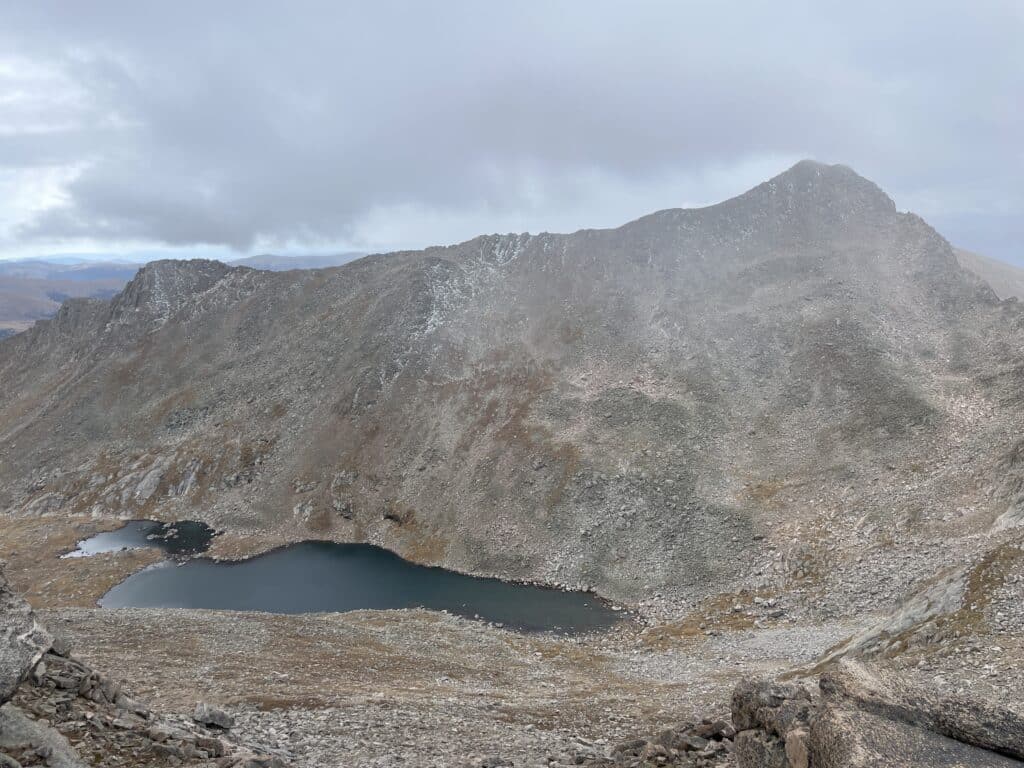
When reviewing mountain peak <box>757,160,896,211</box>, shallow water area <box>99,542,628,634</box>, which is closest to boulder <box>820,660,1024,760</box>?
shallow water area <box>99,542,628,634</box>

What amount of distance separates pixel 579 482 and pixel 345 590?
88.0 feet

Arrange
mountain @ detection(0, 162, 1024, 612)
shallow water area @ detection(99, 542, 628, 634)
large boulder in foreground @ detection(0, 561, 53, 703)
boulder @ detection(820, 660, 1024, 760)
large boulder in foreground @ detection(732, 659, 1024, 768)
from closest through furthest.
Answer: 1. large boulder in foreground @ detection(732, 659, 1024, 768)
2. boulder @ detection(820, 660, 1024, 760)
3. large boulder in foreground @ detection(0, 561, 53, 703)
4. shallow water area @ detection(99, 542, 628, 634)
5. mountain @ detection(0, 162, 1024, 612)

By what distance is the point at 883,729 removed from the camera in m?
12.1

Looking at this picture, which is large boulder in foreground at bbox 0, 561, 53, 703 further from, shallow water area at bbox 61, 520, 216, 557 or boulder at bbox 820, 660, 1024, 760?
shallow water area at bbox 61, 520, 216, 557

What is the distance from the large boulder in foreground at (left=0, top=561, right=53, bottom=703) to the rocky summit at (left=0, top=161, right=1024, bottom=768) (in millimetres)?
113

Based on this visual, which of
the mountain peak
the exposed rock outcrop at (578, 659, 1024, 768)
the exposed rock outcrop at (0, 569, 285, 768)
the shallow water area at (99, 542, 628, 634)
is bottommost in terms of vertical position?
the shallow water area at (99, 542, 628, 634)

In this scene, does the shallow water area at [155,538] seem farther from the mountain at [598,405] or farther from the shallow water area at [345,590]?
the shallow water area at [345,590]

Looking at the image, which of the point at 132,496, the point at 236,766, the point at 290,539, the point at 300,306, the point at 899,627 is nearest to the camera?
the point at 236,766

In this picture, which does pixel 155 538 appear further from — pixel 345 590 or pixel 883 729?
pixel 883 729

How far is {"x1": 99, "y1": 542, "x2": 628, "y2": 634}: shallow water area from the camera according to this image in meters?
54.2

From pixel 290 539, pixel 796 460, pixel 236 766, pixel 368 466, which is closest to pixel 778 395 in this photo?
pixel 796 460

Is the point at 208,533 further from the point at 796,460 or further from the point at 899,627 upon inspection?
the point at 899,627

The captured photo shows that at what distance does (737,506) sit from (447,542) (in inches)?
1230

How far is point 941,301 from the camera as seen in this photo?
78500 millimetres
